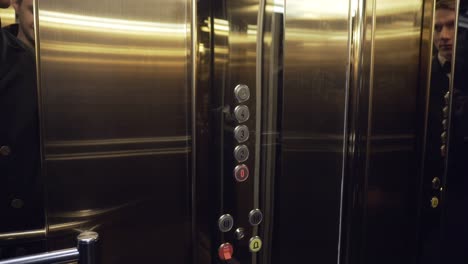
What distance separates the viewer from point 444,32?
57.1 inches

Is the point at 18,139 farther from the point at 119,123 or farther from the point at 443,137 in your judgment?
the point at 443,137

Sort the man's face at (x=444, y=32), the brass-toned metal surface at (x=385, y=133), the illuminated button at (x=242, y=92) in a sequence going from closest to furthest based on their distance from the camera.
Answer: the illuminated button at (x=242, y=92) < the brass-toned metal surface at (x=385, y=133) < the man's face at (x=444, y=32)

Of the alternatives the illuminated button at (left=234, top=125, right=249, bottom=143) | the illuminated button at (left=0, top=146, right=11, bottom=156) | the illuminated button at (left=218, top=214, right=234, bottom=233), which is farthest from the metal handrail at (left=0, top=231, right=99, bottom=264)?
the illuminated button at (left=234, top=125, right=249, bottom=143)

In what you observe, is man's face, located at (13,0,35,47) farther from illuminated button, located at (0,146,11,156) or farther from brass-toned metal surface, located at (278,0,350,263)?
brass-toned metal surface, located at (278,0,350,263)

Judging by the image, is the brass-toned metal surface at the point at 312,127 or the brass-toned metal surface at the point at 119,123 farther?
the brass-toned metal surface at the point at 312,127

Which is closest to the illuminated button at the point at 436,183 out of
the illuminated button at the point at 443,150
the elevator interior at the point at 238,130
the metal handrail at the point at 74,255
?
the elevator interior at the point at 238,130

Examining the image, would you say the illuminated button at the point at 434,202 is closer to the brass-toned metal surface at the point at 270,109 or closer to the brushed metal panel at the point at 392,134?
the brushed metal panel at the point at 392,134

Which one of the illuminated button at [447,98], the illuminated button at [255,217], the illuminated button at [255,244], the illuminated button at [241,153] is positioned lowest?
the illuminated button at [255,244]

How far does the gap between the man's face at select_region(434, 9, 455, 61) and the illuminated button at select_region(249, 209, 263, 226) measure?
106 centimetres

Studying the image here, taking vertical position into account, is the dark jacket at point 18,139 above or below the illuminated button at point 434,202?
above

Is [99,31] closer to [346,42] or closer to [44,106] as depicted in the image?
[44,106]

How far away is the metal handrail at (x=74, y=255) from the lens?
689mm

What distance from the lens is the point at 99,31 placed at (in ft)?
2.77

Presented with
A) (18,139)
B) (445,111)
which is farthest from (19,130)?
(445,111)
